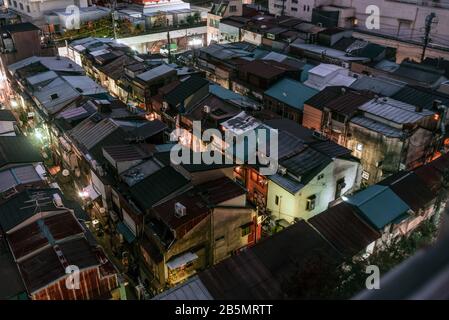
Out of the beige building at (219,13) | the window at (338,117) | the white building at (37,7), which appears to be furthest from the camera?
the beige building at (219,13)

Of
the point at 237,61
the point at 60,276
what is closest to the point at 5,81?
the point at 237,61

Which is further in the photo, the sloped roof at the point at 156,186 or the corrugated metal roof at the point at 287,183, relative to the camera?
the corrugated metal roof at the point at 287,183

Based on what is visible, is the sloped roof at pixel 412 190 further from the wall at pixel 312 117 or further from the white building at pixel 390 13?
the white building at pixel 390 13

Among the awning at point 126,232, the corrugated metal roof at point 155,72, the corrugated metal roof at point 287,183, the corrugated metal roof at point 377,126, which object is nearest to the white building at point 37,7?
the corrugated metal roof at point 155,72

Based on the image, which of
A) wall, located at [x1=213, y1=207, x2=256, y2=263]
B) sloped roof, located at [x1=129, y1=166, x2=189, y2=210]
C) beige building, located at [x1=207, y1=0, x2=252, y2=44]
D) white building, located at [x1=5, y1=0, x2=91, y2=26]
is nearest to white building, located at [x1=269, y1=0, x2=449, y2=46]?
beige building, located at [x1=207, y1=0, x2=252, y2=44]

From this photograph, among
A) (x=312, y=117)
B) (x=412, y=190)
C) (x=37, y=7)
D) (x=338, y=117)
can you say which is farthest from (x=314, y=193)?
(x=37, y=7)

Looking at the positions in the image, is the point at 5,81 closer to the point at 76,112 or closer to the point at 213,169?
the point at 76,112
